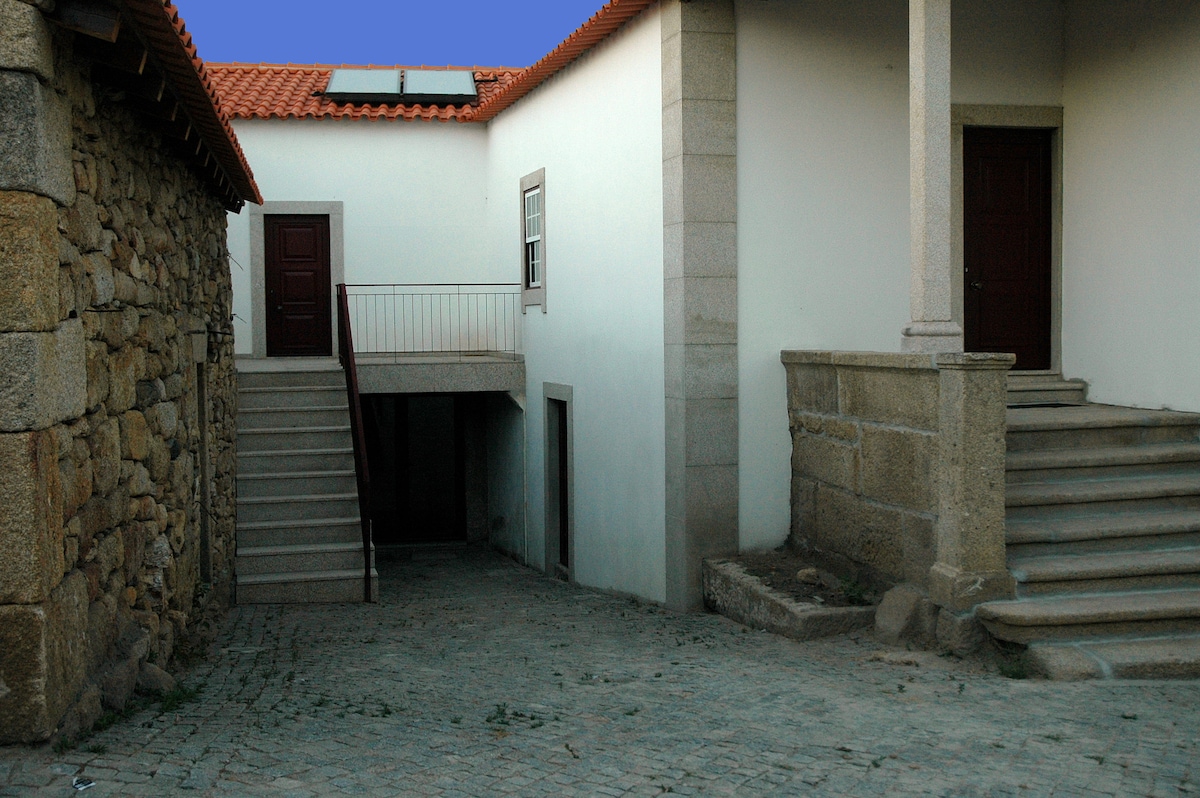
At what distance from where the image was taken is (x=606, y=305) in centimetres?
1009

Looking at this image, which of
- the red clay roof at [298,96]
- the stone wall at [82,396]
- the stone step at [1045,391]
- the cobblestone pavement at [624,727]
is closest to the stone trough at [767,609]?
the cobblestone pavement at [624,727]

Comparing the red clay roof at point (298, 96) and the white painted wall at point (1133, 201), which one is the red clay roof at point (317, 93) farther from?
the white painted wall at point (1133, 201)

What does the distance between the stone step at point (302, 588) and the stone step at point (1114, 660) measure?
16.8 feet

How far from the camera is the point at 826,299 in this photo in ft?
27.6

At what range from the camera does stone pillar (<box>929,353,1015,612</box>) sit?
6.01 meters

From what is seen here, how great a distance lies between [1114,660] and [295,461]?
687 centimetres

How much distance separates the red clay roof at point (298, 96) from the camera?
45.9 feet

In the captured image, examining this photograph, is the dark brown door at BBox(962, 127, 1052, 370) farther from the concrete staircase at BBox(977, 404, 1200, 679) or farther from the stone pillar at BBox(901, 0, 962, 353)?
the stone pillar at BBox(901, 0, 962, 353)

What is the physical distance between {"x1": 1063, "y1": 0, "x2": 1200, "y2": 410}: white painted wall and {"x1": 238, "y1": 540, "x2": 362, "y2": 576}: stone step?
573 centimetres

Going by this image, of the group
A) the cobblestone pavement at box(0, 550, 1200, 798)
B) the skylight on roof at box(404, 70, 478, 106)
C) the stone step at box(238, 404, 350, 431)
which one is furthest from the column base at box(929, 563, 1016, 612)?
the skylight on roof at box(404, 70, 478, 106)

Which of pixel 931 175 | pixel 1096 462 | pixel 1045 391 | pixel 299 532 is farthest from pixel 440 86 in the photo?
pixel 1096 462

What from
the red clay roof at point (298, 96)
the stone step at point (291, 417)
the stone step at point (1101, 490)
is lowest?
the stone step at point (1101, 490)

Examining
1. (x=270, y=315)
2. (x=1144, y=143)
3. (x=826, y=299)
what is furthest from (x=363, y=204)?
(x=1144, y=143)

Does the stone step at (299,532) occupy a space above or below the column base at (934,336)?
below
